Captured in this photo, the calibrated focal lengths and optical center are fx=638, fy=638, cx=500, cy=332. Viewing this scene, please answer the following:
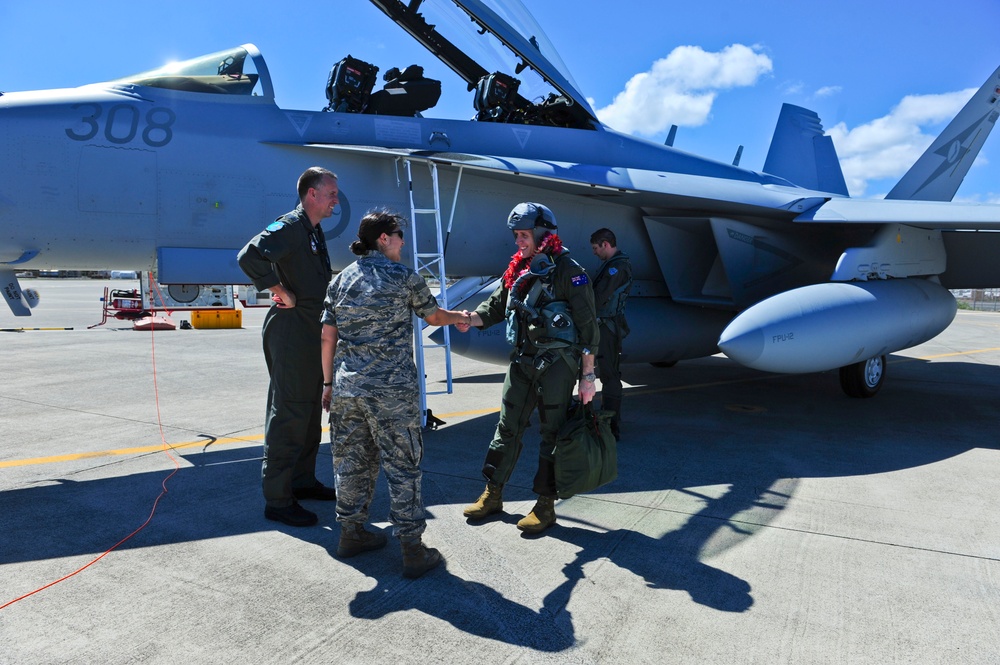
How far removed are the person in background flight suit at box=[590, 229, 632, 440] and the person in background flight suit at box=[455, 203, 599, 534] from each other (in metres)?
1.93

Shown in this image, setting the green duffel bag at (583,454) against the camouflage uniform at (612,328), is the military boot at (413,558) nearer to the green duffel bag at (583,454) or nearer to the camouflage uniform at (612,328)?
the green duffel bag at (583,454)

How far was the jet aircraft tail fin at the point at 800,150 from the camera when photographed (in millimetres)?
11992

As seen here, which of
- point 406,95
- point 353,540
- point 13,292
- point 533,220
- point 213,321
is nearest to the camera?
point 353,540

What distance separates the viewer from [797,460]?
508cm

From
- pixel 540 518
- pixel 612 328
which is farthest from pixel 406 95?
pixel 540 518

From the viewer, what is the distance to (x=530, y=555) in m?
3.26

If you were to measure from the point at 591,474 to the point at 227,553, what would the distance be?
6.27 ft

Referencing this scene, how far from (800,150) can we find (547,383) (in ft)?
35.3

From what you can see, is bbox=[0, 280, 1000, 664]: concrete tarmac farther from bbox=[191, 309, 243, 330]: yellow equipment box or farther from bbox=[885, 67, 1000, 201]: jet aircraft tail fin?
bbox=[191, 309, 243, 330]: yellow equipment box

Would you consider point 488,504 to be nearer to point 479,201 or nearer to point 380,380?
point 380,380

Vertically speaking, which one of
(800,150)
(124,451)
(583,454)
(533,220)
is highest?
(800,150)

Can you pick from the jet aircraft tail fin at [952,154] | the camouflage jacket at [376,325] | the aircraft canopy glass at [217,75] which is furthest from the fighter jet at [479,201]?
the camouflage jacket at [376,325]

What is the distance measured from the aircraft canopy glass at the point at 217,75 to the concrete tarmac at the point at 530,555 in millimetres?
3024

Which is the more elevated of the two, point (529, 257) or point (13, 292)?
point (529, 257)
